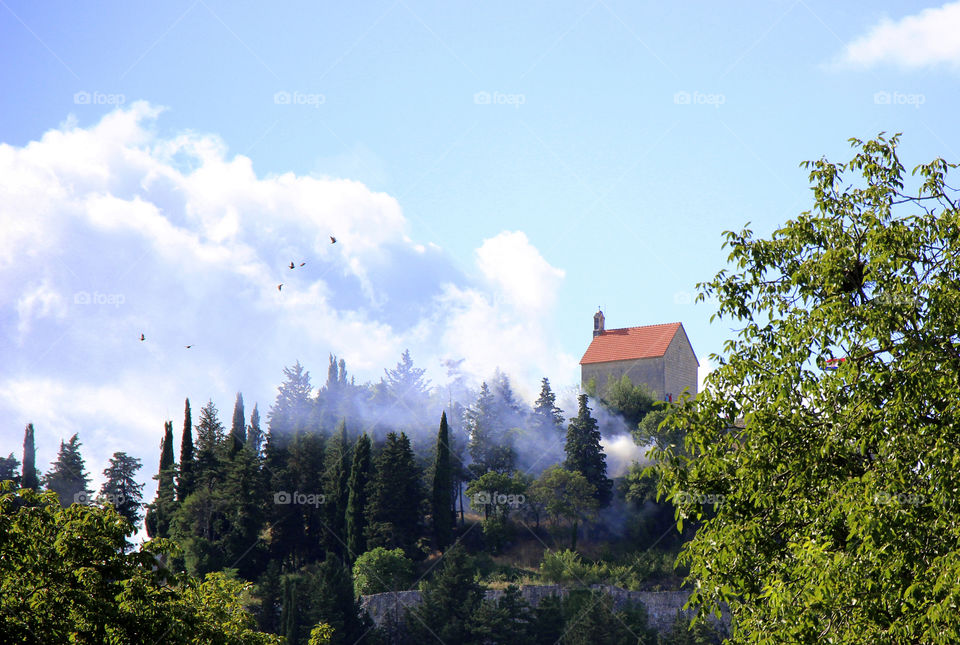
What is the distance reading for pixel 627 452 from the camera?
3182 inches

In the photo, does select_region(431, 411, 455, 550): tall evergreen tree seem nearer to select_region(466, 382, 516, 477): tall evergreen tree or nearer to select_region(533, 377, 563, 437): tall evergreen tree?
select_region(466, 382, 516, 477): tall evergreen tree

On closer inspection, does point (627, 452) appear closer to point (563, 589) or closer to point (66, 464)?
point (563, 589)

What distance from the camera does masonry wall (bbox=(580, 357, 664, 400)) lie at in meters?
91.4

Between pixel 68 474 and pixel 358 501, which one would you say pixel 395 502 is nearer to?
pixel 358 501

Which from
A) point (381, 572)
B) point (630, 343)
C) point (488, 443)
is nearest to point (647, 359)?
point (630, 343)

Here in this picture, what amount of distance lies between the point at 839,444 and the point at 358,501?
182ft

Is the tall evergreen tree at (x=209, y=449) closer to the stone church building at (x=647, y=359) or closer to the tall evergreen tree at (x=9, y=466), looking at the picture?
the tall evergreen tree at (x=9, y=466)

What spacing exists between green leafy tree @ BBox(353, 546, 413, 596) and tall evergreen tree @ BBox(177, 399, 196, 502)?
595 inches

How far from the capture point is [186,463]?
69.9 m

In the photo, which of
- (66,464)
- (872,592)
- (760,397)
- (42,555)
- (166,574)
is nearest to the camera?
(872,592)

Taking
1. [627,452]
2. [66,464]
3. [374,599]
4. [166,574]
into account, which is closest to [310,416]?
[66,464]

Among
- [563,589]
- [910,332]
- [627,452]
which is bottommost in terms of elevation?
[563,589]

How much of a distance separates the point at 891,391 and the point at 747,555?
231cm

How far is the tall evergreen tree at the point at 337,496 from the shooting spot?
65.0m
